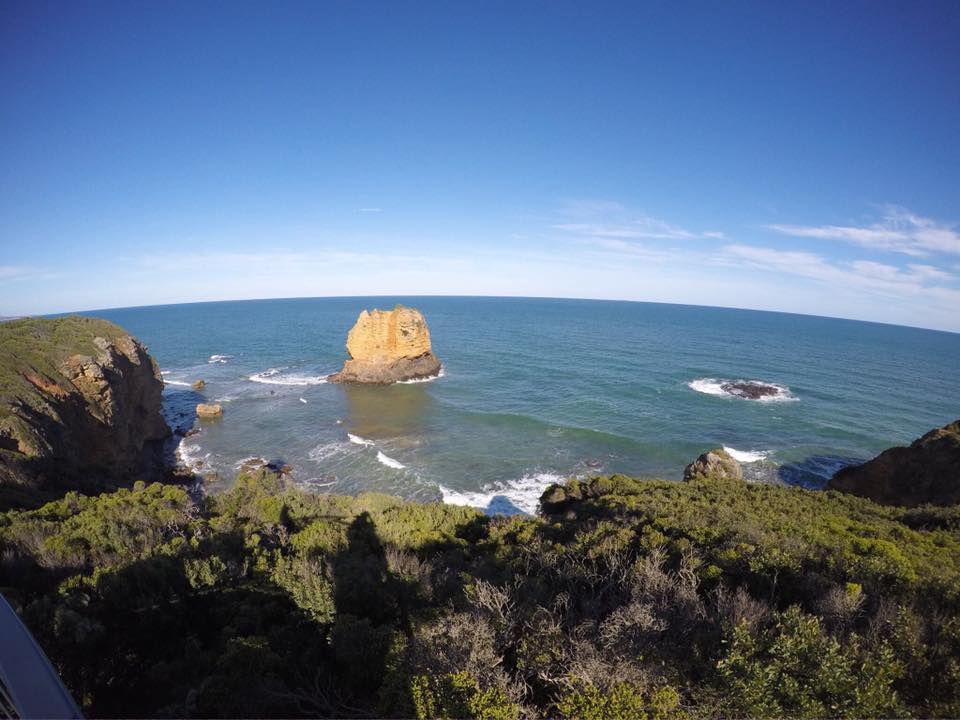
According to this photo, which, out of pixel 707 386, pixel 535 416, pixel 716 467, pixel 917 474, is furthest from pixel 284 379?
pixel 917 474

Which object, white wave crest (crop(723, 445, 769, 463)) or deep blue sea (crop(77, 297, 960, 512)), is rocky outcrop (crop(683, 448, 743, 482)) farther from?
white wave crest (crop(723, 445, 769, 463))

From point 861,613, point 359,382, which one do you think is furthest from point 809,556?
point 359,382

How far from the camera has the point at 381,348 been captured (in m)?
53.4

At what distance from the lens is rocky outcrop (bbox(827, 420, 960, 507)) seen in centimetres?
2038

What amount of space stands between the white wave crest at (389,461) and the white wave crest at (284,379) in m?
23.9

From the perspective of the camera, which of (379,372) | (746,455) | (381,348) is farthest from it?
(381,348)

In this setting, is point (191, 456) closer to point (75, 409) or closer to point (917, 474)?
point (75, 409)

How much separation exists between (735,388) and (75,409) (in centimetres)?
6016

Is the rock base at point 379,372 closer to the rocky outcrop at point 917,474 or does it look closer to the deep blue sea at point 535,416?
the deep blue sea at point 535,416

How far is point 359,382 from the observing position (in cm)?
5316

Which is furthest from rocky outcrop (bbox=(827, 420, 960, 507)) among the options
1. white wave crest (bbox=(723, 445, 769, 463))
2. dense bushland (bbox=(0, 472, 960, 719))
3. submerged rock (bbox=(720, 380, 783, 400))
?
submerged rock (bbox=(720, 380, 783, 400))

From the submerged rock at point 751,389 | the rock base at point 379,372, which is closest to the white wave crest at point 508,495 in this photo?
the rock base at point 379,372

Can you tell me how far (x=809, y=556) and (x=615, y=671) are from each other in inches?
255

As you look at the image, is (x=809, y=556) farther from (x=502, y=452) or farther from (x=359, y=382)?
(x=359, y=382)
